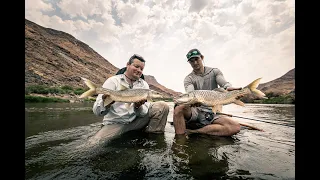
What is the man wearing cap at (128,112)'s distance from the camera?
3979 mm

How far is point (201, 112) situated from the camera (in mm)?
4793

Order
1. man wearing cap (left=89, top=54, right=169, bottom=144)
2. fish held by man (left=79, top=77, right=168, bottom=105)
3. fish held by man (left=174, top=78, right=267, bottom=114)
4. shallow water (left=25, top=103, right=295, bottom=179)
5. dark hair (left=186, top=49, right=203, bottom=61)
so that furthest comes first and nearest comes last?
dark hair (left=186, top=49, right=203, bottom=61), man wearing cap (left=89, top=54, right=169, bottom=144), fish held by man (left=174, top=78, right=267, bottom=114), fish held by man (left=79, top=77, right=168, bottom=105), shallow water (left=25, top=103, right=295, bottom=179)

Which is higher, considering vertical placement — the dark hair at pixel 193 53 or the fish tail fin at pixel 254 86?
the dark hair at pixel 193 53

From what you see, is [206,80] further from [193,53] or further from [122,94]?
[122,94]

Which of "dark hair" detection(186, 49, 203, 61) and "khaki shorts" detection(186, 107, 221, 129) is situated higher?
"dark hair" detection(186, 49, 203, 61)

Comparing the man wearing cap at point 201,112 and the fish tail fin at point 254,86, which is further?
the man wearing cap at point 201,112

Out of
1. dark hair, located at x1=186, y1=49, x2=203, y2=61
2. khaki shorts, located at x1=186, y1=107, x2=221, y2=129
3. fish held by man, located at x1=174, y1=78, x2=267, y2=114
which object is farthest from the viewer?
khaki shorts, located at x1=186, y1=107, x2=221, y2=129

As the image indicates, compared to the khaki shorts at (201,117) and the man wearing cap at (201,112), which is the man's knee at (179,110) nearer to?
the man wearing cap at (201,112)

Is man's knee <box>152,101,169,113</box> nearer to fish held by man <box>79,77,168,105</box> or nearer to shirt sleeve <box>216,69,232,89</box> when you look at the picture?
fish held by man <box>79,77,168,105</box>

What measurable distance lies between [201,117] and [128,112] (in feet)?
6.47

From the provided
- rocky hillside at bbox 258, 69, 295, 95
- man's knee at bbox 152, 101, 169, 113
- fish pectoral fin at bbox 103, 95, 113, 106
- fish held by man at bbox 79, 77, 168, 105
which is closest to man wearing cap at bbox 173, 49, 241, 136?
man's knee at bbox 152, 101, 169, 113

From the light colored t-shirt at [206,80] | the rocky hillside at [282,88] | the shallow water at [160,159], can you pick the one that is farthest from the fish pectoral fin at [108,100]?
the rocky hillside at [282,88]

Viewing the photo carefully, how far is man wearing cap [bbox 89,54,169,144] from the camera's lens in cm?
398
